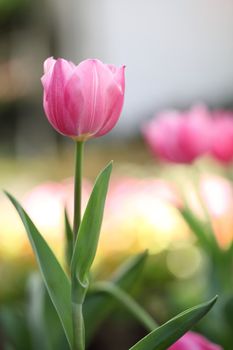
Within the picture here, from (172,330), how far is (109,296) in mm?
186

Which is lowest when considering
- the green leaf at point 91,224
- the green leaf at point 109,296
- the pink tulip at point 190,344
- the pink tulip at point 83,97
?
the green leaf at point 109,296

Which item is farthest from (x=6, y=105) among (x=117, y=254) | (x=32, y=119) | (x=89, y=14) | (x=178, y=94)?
(x=117, y=254)

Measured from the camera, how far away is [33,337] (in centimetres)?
65

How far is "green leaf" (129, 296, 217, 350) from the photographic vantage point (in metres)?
0.39

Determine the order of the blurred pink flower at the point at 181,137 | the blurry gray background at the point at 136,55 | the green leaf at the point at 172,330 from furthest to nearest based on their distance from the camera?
the blurry gray background at the point at 136,55
the blurred pink flower at the point at 181,137
the green leaf at the point at 172,330

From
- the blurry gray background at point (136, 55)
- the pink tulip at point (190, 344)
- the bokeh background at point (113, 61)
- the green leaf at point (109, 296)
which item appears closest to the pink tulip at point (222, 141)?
the green leaf at point (109, 296)

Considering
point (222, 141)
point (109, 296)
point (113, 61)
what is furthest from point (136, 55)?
point (109, 296)

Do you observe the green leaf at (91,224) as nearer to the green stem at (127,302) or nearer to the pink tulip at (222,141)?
the green stem at (127,302)

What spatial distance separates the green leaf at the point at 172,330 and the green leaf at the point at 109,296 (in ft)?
0.47

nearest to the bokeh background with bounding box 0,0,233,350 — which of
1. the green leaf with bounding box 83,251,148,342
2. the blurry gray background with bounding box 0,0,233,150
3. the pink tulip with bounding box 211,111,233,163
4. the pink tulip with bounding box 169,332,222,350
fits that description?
the blurry gray background with bounding box 0,0,233,150

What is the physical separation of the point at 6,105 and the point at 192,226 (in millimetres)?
5744

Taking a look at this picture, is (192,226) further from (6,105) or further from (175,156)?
(6,105)

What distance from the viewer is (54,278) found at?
425 mm

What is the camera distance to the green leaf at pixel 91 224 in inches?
16.1
